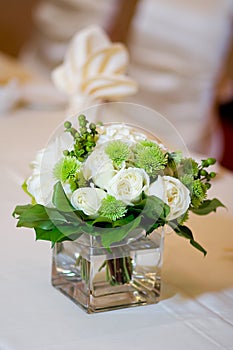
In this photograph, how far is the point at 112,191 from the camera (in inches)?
41.7

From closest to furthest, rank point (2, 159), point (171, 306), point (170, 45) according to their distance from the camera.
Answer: point (171, 306), point (2, 159), point (170, 45)

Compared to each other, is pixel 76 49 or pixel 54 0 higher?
pixel 54 0

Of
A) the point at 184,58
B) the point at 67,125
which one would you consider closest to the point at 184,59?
the point at 184,58

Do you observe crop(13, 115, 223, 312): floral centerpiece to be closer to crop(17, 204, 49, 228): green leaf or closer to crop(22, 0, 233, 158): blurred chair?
crop(17, 204, 49, 228): green leaf

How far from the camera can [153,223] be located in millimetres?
1083

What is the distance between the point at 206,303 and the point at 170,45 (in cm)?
176

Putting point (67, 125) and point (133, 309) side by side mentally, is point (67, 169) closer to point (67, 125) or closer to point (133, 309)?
point (67, 125)

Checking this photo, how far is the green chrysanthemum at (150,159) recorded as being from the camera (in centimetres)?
108

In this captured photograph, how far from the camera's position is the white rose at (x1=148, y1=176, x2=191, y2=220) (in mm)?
1072

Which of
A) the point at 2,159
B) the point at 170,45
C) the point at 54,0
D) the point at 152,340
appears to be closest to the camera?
the point at 152,340

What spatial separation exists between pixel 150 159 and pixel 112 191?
0.24ft

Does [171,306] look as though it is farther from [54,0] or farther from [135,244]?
[54,0]

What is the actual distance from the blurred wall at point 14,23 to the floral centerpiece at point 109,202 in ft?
11.5

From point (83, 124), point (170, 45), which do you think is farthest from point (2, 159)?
point (170, 45)
